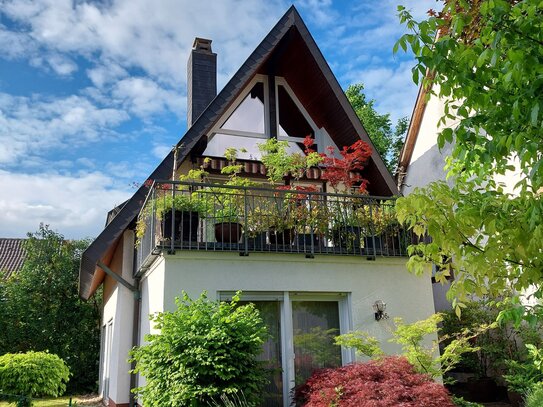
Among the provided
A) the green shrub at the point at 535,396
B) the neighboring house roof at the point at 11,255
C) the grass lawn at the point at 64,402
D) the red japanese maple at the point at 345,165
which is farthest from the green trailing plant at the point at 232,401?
the neighboring house roof at the point at 11,255

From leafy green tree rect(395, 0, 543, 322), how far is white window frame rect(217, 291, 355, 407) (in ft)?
13.2

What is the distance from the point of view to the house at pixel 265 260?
26.4 feet

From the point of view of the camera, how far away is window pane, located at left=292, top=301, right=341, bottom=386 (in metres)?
8.21

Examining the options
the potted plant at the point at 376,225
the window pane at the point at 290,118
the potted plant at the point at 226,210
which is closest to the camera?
the potted plant at the point at 226,210

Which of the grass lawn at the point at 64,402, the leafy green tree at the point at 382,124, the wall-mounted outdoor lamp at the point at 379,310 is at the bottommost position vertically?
the grass lawn at the point at 64,402

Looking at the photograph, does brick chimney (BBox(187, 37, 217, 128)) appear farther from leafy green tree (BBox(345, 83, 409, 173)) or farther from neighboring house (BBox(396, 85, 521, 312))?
leafy green tree (BBox(345, 83, 409, 173))

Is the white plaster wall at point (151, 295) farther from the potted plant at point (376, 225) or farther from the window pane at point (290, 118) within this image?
the window pane at point (290, 118)

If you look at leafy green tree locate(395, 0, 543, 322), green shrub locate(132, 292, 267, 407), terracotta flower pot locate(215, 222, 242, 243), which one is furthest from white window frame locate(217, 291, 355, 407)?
leafy green tree locate(395, 0, 543, 322)

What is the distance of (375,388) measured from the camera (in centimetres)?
634

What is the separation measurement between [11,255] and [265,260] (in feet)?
72.7

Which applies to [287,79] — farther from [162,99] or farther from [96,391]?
[96,391]

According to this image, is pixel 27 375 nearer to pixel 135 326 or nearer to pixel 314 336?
pixel 135 326

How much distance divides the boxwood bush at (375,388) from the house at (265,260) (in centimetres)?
123

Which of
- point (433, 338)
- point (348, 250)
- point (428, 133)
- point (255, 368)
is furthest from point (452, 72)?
point (428, 133)
